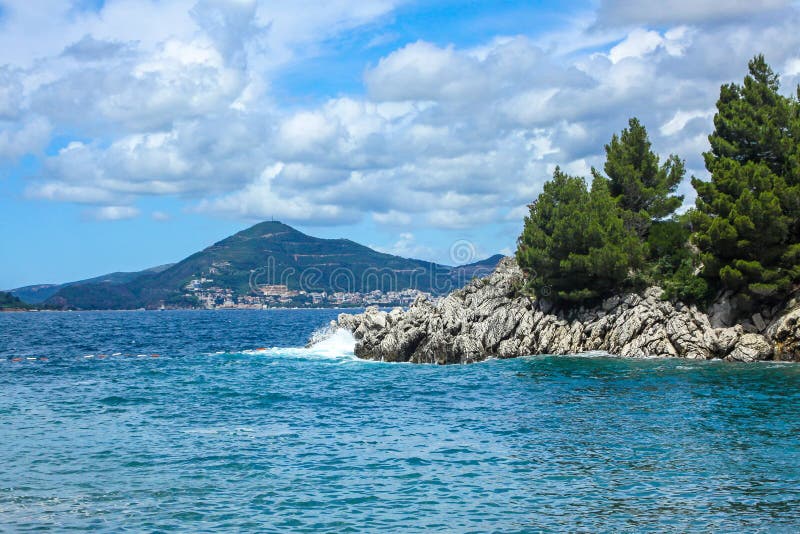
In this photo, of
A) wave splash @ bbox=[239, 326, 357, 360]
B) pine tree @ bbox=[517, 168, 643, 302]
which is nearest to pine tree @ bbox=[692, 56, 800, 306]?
pine tree @ bbox=[517, 168, 643, 302]

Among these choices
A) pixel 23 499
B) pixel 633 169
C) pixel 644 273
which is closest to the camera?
pixel 23 499

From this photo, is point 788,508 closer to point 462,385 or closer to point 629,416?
point 629,416

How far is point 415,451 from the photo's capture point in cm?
2752

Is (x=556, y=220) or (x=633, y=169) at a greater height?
(x=633, y=169)

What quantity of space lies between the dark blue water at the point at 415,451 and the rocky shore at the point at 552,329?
4.74 m

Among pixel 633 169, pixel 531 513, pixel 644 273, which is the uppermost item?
pixel 633 169

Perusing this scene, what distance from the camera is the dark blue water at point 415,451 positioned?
19.7 meters

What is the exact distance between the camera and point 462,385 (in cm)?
4588

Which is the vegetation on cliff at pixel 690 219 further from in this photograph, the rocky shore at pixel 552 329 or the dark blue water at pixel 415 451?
the dark blue water at pixel 415 451

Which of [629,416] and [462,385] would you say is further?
[462,385]

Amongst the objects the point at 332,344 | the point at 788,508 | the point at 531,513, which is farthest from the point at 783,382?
the point at 332,344

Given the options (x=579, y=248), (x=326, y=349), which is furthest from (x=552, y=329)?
(x=326, y=349)

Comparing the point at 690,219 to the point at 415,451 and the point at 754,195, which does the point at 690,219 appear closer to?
the point at 754,195

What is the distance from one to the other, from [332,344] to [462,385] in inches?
1332
